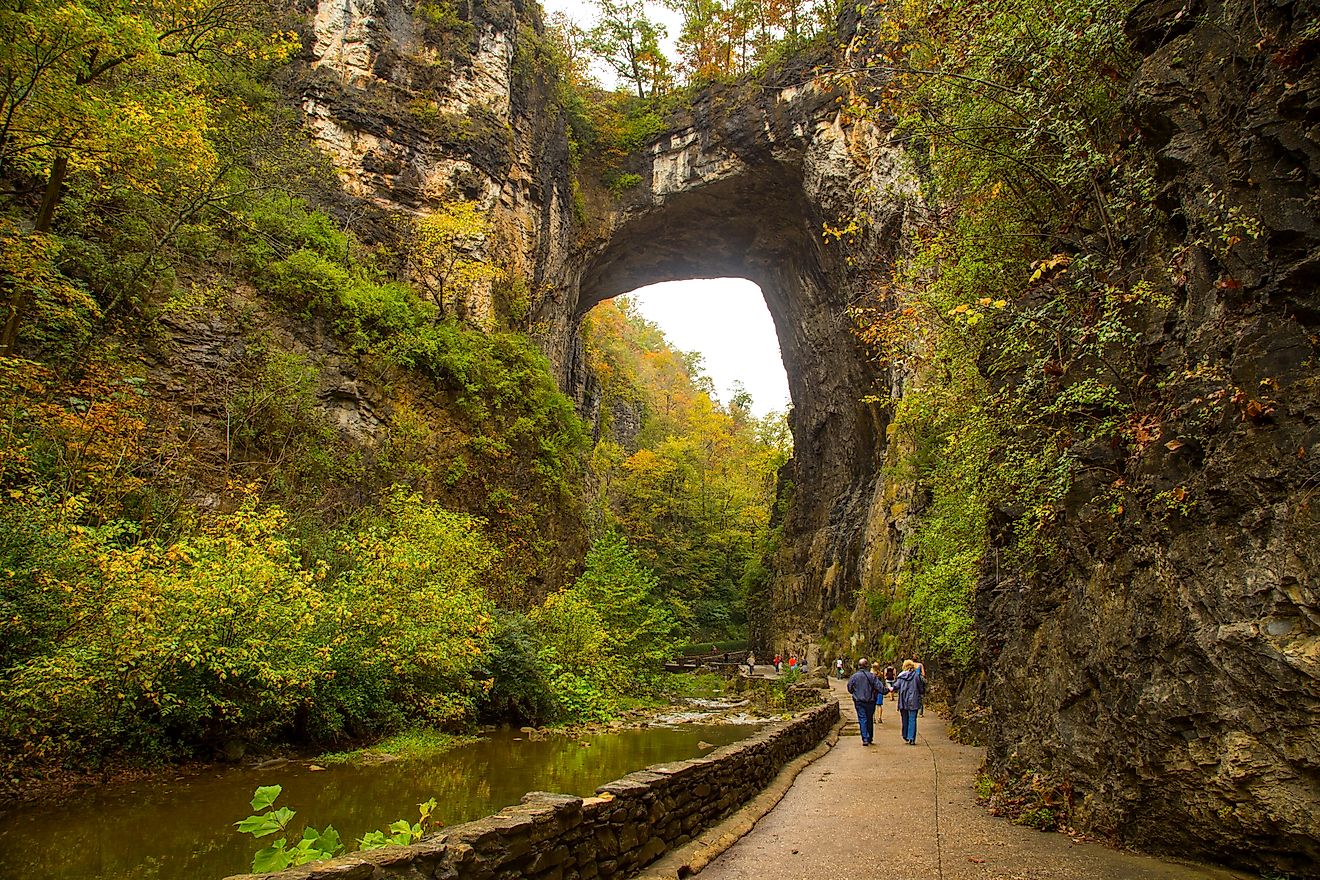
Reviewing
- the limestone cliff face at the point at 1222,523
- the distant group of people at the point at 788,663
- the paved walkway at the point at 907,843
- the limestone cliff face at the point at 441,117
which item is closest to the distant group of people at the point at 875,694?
the paved walkway at the point at 907,843

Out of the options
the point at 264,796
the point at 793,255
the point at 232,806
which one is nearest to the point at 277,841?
the point at 264,796

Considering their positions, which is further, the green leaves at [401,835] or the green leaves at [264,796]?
the green leaves at [401,835]

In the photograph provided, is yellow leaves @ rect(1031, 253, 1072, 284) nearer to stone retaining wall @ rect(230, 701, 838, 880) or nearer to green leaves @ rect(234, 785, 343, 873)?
stone retaining wall @ rect(230, 701, 838, 880)

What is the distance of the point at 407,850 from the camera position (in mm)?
3309

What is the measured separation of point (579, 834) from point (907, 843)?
302 cm

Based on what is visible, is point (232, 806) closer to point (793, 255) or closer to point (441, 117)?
point (441, 117)

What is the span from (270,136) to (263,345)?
298 inches

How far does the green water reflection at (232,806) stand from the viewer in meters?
5.41

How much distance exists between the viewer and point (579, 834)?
4.52 metres

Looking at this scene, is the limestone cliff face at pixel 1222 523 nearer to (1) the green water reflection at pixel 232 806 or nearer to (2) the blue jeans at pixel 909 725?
(1) the green water reflection at pixel 232 806

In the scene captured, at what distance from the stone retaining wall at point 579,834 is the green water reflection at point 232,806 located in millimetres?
2390

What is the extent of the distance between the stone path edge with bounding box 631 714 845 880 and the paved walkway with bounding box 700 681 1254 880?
0.09 meters

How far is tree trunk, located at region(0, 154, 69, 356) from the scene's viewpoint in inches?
377

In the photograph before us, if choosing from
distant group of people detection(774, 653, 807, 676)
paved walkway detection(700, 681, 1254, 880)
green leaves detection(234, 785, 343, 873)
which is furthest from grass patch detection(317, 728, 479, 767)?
distant group of people detection(774, 653, 807, 676)
